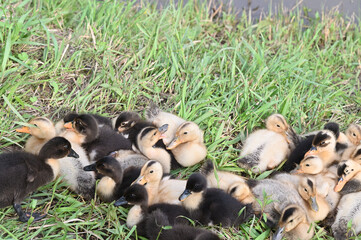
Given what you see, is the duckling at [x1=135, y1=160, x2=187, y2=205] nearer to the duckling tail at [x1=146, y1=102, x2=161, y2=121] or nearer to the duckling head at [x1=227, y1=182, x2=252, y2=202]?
the duckling head at [x1=227, y1=182, x2=252, y2=202]

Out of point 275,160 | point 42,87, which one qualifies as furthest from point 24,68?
point 275,160

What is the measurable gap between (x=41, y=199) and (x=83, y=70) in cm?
153

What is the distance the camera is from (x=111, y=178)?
13.4 ft

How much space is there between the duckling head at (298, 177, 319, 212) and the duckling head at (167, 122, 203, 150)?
3.03ft

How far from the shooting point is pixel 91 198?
13.8 ft

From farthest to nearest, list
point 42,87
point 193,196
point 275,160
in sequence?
point 42,87 < point 275,160 < point 193,196

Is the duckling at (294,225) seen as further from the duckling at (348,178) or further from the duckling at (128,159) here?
the duckling at (128,159)

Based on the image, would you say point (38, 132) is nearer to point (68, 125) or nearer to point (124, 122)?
point (68, 125)

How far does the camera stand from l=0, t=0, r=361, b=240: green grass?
4848 mm

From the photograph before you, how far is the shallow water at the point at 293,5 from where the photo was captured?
732cm

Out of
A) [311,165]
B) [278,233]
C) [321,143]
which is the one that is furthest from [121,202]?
[321,143]

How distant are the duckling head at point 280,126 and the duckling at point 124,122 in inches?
45.7

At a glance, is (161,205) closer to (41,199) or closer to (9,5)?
(41,199)

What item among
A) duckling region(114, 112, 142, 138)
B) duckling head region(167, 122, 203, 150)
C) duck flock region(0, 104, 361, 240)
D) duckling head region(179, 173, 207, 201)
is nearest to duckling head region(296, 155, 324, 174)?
duck flock region(0, 104, 361, 240)
